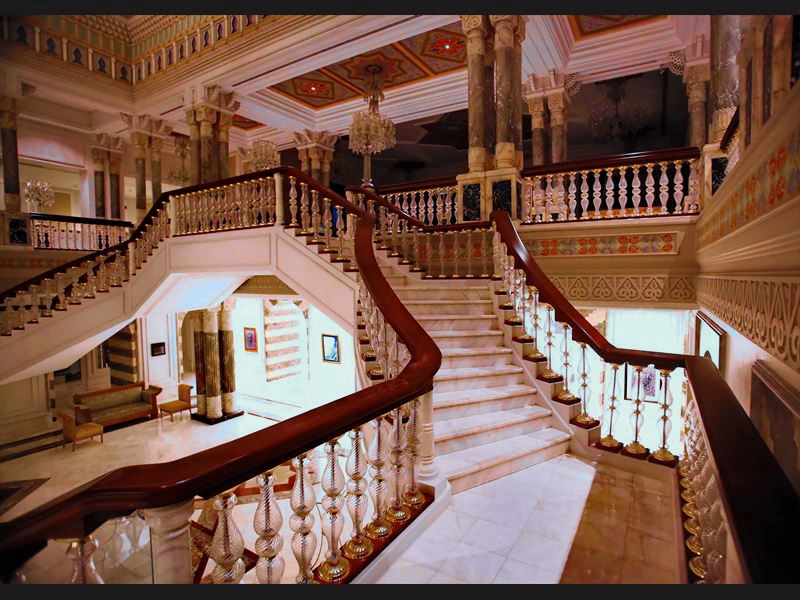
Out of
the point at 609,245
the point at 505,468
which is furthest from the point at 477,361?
the point at 609,245

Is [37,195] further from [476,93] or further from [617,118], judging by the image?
[617,118]

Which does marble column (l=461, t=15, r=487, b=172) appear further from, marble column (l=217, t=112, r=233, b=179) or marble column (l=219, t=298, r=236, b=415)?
marble column (l=219, t=298, r=236, b=415)

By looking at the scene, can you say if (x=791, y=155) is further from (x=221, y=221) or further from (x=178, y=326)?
(x=178, y=326)

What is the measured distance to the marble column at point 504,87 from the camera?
600 cm

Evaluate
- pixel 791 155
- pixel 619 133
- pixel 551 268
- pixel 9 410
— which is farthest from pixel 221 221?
pixel 619 133

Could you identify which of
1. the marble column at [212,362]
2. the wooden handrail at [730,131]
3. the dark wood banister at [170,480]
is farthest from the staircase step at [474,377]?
the marble column at [212,362]

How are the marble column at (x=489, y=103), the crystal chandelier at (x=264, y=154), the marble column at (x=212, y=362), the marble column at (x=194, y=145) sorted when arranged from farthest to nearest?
1. the marble column at (x=212, y=362)
2. the crystal chandelier at (x=264, y=154)
3. the marble column at (x=194, y=145)
4. the marble column at (x=489, y=103)

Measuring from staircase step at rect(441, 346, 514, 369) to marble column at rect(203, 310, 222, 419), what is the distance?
8154 mm

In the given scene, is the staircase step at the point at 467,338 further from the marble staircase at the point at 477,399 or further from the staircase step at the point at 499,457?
the staircase step at the point at 499,457

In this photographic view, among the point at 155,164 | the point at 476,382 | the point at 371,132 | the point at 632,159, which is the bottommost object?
the point at 476,382

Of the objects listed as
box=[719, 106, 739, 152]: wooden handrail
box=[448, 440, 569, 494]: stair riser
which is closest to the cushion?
box=[448, 440, 569, 494]: stair riser

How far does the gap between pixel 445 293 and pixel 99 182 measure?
11354mm

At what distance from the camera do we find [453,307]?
4711 millimetres

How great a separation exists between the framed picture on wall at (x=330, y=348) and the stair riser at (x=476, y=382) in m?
7.61
